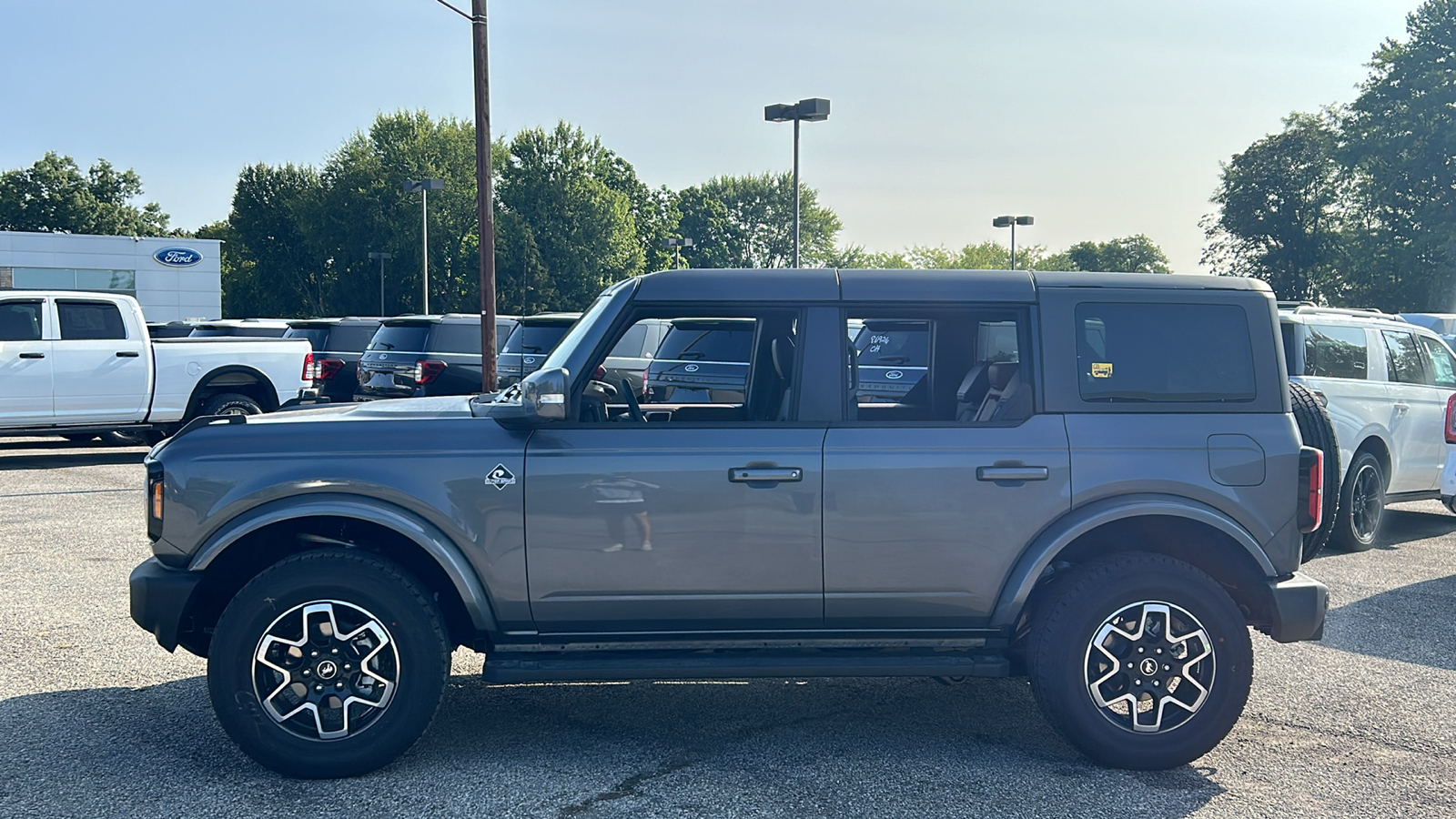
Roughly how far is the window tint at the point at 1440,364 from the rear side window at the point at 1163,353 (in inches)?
276

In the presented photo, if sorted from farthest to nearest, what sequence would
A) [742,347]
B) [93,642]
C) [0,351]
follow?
[0,351] < [93,642] < [742,347]

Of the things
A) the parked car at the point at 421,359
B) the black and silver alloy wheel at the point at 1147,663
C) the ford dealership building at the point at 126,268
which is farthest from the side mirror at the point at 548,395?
the ford dealership building at the point at 126,268

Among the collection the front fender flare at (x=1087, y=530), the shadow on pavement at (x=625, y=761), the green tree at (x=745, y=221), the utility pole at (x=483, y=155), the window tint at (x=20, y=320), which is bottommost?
the shadow on pavement at (x=625, y=761)

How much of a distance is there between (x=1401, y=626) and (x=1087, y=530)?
3637mm

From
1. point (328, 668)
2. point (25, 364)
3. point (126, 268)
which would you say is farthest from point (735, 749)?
point (126, 268)

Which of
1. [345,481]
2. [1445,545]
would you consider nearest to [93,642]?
[345,481]

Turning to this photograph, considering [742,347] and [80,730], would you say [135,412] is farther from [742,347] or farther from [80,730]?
[742,347]

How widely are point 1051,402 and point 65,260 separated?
5937 cm

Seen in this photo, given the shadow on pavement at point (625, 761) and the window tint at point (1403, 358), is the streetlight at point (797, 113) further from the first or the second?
the shadow on pavement at point (625, 761)

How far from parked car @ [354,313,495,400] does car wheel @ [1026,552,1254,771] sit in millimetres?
13171

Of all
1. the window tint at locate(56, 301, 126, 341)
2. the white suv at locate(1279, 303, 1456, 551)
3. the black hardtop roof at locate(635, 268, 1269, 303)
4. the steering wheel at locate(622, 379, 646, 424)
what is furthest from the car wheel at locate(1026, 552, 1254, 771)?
the window tint at locate(56, 301, 126, 341)

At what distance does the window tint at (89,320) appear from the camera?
1411 centimetres

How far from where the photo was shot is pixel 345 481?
14.3 ft

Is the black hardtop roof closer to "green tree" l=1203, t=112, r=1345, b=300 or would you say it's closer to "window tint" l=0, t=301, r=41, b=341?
"window tint" l=0, t=301, r=41, b=341
